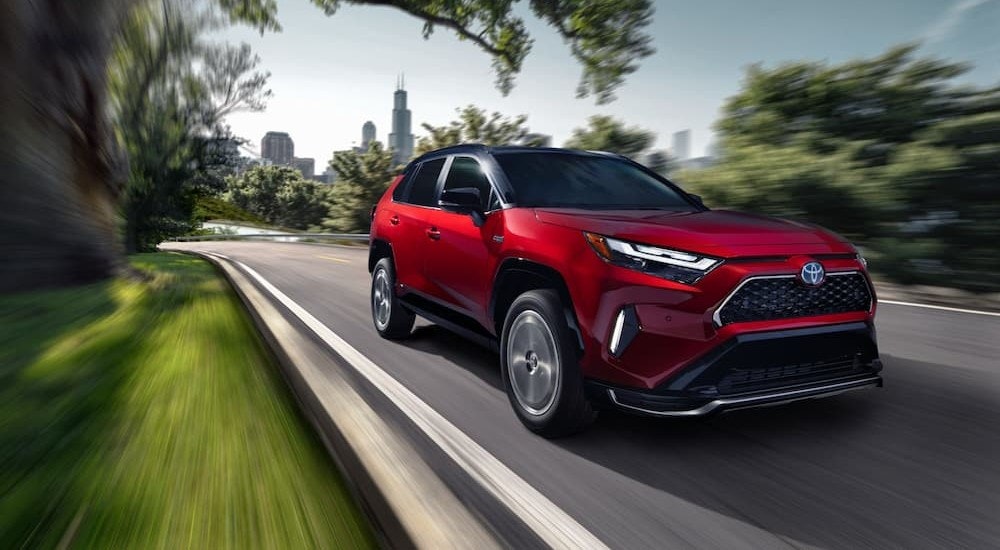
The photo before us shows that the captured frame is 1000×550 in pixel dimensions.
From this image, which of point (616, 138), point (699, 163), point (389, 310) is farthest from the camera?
point (616, 138)

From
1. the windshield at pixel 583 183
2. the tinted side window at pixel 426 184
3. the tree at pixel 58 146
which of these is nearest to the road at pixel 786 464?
the windshield at pixel 583 183

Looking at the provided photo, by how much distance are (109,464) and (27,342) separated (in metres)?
3.60

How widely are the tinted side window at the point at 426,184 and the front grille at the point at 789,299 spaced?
3053 millimetres

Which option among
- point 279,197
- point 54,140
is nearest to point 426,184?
point 54,140

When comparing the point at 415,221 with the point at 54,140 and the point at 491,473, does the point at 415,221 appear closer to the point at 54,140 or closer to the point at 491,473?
the point at 491,473

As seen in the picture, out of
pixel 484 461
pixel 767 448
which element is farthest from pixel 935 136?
pixel 484 461

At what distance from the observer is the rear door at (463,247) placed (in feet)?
15.2

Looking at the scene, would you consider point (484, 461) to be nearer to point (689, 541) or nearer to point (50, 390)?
point (689, 541)

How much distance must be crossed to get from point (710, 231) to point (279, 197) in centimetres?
11479

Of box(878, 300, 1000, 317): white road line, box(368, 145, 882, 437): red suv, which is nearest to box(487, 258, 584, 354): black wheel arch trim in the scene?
box(368, 145, 882, 437): red suv

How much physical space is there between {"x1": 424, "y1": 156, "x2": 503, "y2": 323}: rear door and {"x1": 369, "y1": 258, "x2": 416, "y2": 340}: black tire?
974mm

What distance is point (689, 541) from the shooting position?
8.84 ft

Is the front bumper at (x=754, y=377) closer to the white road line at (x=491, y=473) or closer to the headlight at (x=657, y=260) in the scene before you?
the headlight at (x=657, y=260)

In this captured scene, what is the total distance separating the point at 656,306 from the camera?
336 centimetres
